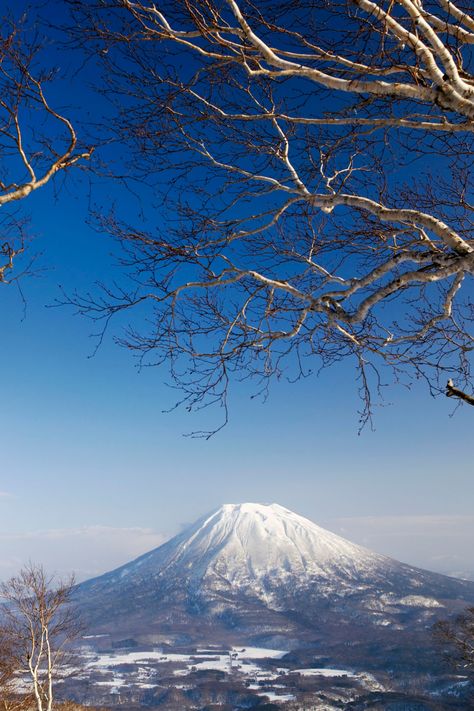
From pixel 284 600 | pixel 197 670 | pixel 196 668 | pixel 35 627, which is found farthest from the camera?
pixel 284 600

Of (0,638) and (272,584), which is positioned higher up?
(0,638)

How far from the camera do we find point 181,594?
187125 millimetres

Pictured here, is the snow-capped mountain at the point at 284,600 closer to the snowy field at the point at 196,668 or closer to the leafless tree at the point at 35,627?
the snowy field at the point at 196,668

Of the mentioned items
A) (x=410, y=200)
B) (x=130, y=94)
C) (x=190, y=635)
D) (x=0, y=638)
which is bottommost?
(x=190, y=635)

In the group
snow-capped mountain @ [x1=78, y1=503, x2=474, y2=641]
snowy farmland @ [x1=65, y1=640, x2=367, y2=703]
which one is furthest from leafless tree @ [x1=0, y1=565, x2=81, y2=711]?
snow-capped mountain @ [x1=78, y1=503, x2=474, y2=641]

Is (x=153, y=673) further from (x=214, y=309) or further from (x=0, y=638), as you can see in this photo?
(x=214, y=309)

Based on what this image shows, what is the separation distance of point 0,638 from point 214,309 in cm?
A: 1366

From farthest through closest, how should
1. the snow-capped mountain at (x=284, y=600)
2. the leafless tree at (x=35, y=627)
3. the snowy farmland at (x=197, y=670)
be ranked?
the snow-capped mountain at (x=284, y=600) → the snowy farmland at (x=197, y=670) → the leafless tree at (x=35, y=627)

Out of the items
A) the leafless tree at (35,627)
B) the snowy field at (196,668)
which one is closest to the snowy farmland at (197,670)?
the snowy field at (196,668)

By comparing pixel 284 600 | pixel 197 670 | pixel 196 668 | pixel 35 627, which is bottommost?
pixel 196 668

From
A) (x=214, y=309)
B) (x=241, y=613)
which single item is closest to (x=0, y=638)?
(x=214, y=309)

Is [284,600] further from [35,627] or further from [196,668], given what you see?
[35,627]

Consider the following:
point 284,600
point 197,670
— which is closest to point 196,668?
point 197,670

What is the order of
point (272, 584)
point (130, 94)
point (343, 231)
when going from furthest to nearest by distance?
point (272, 584)
point (343, 231)
point (130, 94)
